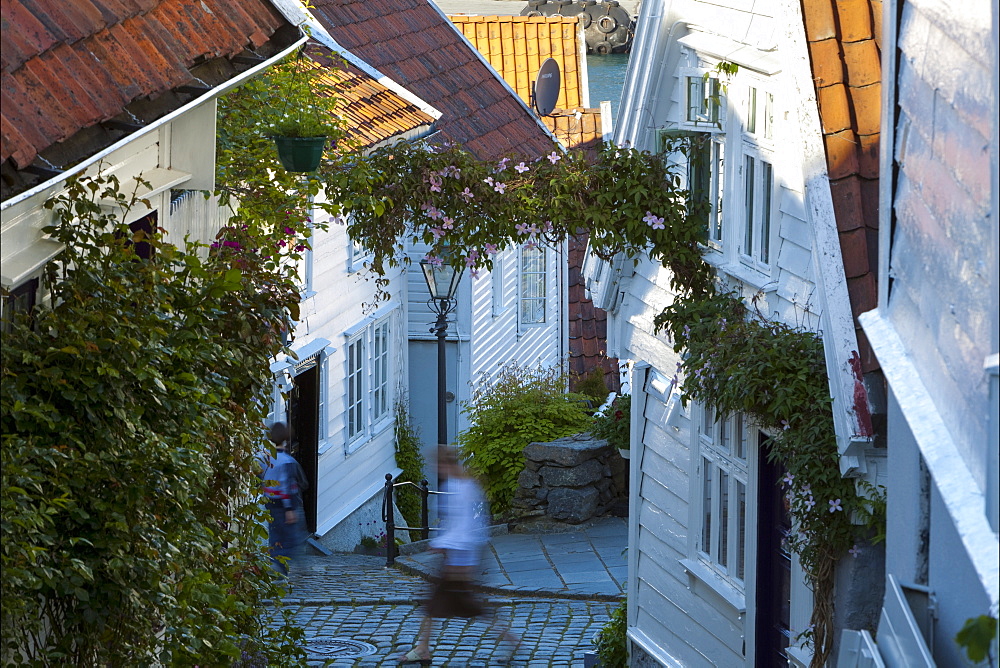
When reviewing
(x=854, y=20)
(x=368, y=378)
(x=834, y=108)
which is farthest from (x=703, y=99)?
(x=368, y=378)

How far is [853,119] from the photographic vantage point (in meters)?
6.47

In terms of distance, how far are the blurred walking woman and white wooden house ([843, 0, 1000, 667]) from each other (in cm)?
411

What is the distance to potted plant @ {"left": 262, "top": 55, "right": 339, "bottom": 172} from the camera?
26.4 feet

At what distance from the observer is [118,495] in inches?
174

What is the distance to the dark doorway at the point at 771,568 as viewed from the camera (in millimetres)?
7629

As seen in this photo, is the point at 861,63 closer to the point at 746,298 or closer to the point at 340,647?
the point at 746,298

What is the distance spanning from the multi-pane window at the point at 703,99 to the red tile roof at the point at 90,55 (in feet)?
10.1

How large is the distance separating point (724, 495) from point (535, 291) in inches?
490

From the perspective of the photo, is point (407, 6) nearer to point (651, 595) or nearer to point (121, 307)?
point (651, 595)

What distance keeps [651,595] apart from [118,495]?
233 inches

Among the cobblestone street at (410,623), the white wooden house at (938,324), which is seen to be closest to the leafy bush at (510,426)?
the cobblestone street at (410,623)

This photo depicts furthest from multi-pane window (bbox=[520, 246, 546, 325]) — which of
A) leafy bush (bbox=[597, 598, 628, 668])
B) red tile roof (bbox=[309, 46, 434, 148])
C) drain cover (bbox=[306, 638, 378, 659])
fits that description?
drain cover (bbox=[306, 638, 378, 659])

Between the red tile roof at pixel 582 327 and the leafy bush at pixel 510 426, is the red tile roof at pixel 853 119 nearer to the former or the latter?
the leafy bush at pixel 510 426

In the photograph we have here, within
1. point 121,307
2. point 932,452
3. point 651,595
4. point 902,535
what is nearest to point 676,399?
point 651,595
